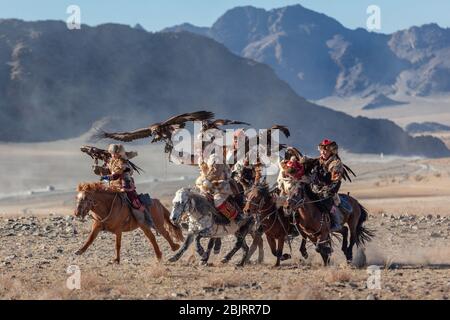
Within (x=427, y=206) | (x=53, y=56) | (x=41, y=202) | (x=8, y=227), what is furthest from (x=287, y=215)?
(x=53, y=56)

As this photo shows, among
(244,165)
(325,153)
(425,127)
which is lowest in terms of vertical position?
(244,165)

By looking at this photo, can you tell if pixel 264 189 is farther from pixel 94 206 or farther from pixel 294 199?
pixel 94 206

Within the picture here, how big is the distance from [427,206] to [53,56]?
87979 millimetres

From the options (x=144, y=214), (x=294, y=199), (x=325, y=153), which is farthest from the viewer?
(x=144, y=214)

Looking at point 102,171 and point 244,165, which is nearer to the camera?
point 244,165

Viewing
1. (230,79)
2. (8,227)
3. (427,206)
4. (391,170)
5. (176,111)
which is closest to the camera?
(8,227)

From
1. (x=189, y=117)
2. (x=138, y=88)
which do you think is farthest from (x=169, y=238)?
(x=138, y=88)

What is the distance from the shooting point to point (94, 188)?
13938 mm

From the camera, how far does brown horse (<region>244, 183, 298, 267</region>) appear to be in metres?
13.9

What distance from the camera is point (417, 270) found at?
13.3m

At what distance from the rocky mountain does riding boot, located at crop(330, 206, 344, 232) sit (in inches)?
3276

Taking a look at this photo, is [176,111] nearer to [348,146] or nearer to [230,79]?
[230,79]

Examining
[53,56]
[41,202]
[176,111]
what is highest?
[53,56]

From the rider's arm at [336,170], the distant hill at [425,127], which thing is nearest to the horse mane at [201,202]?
the rider's arm at [336,170]
